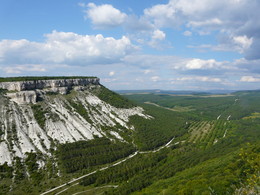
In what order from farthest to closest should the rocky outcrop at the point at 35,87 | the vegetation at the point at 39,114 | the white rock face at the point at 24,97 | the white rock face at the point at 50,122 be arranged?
the rocky outcrop at the point at 35,87 < the white rock face at the point at 24,97 < the vegetation at the point at 39,114 < the white rock face at the point at 50,122

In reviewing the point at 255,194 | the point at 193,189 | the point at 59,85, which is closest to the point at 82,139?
the point at 59,85

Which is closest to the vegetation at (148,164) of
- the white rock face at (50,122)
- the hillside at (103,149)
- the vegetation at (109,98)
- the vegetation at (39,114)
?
the hillside at (103,149)

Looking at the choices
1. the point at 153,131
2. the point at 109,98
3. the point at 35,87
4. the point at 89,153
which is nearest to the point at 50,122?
the point at 89,153

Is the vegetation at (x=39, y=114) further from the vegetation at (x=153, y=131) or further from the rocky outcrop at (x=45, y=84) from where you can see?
the vegetation at (x=153, y=131)

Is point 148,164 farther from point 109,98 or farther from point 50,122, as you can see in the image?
point 109,98

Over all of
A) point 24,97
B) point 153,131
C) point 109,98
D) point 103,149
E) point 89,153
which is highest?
point 24,97

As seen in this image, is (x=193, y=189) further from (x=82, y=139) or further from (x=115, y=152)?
(x=82, y=139)
